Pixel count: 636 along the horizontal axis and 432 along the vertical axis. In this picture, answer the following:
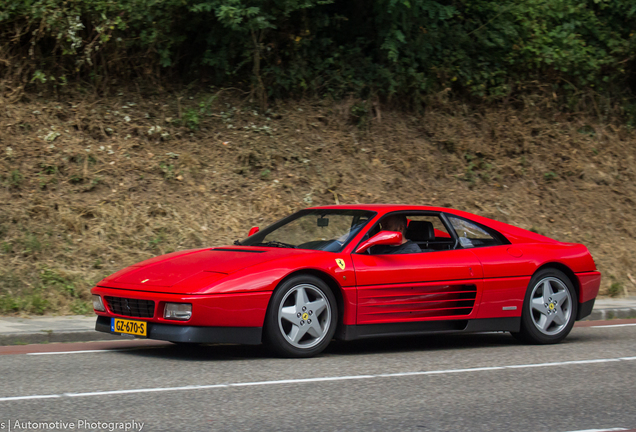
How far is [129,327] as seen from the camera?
6664mm

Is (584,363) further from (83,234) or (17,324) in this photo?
(83,234)

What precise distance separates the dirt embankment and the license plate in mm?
2592

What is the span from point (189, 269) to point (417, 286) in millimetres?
2144

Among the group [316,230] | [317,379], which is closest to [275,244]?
[316,230]

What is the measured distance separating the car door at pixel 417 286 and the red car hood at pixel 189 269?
0.68 meters

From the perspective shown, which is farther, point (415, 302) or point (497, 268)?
point (497, 268)

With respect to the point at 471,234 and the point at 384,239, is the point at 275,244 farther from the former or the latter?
the point at 471,234

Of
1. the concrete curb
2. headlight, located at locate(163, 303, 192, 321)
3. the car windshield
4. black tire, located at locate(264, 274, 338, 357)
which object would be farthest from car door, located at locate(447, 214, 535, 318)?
the concrete curb

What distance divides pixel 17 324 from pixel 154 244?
3396mm

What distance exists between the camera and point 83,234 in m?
11.3

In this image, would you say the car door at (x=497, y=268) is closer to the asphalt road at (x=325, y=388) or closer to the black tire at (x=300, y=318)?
the asphalt road at (x=325, y=388)

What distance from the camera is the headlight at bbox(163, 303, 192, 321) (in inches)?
250

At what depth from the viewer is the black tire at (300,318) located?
21.8 ft

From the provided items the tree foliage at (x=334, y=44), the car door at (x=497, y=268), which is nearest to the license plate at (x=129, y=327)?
the car door at (x=497, y=268)
